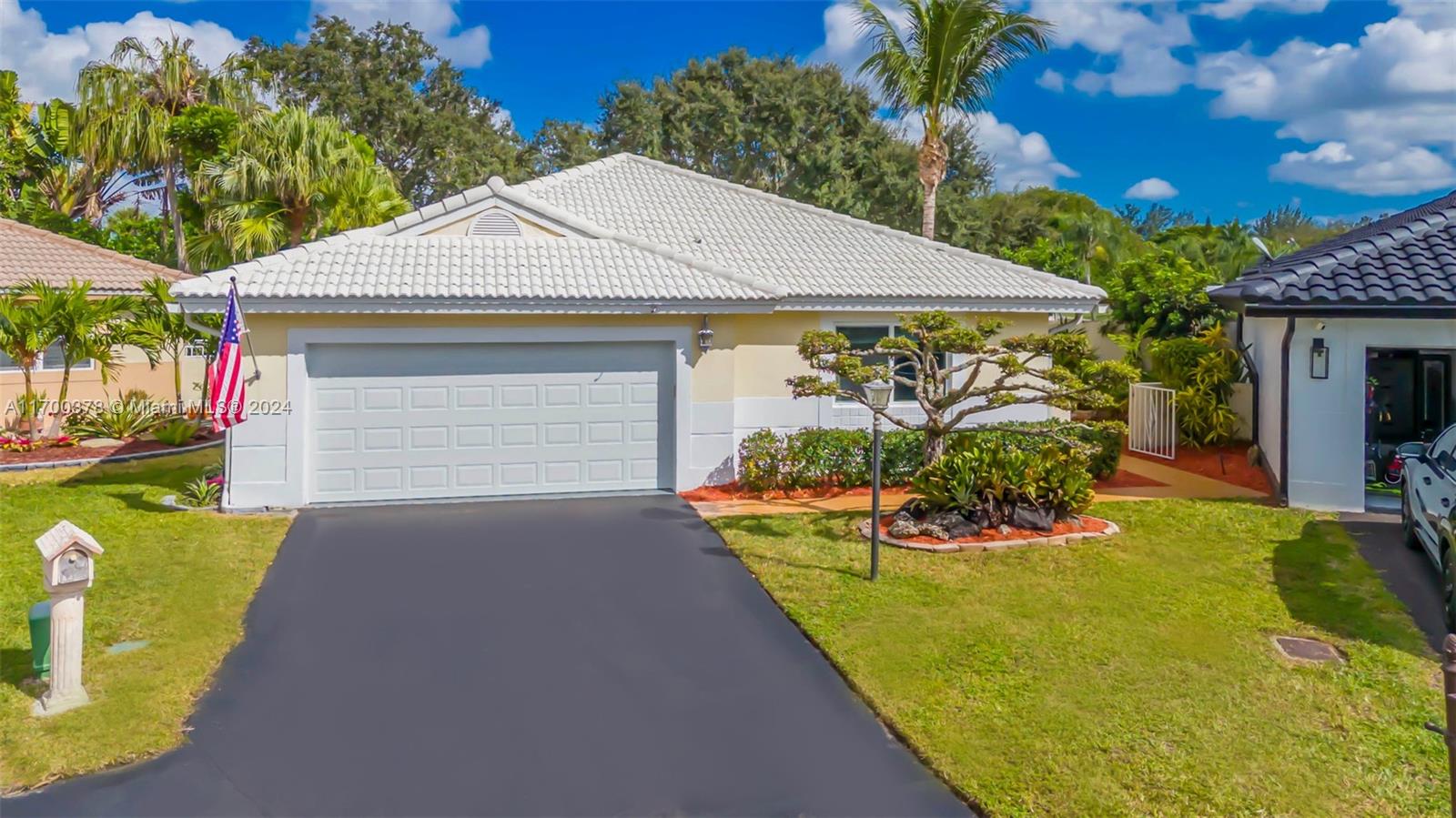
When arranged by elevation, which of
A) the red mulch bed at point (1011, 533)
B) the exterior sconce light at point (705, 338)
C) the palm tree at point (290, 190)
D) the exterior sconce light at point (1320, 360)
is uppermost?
the palm tree at point (290, 190)

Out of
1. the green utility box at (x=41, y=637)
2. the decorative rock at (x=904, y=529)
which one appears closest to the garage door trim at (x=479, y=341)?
the decorative rock at (x=904, y=529)

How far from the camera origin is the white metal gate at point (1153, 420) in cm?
1694

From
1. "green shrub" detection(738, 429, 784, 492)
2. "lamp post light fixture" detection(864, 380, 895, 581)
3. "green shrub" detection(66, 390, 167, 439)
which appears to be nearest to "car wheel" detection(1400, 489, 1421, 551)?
"lamp post light fixture" detection(864, 380, 895, 581)

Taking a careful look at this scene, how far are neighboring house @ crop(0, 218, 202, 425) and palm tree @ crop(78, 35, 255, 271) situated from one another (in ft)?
9.65

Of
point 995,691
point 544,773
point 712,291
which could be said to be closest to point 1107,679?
point 995,691

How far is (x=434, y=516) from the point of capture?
39.5 feet

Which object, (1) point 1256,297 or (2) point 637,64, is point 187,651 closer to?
(1) point 1256,297

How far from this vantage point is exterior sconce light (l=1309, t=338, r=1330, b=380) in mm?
11906

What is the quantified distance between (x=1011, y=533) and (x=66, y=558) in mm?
8981

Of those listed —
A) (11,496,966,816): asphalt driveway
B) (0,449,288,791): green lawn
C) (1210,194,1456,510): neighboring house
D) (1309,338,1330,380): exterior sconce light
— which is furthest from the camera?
(1309,338,1330,380): exterior sconce light

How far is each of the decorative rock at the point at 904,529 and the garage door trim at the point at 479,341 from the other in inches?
154

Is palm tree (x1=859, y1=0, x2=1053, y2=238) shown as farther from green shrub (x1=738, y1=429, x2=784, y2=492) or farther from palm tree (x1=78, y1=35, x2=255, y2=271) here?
palm tree (x1=78, y1=35, x2=255, y2=271)

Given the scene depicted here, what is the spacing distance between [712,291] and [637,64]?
1361 inches

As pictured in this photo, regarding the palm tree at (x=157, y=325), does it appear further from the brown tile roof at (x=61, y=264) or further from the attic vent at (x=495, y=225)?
the attic vent at (x=495, y=225)
